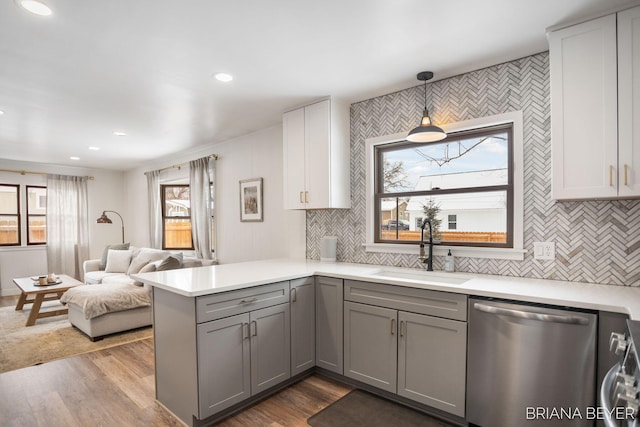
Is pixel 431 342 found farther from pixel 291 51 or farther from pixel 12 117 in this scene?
pixel 12 117

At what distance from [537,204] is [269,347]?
7.17ft

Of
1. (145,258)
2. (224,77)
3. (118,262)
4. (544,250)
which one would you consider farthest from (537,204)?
(118,262)

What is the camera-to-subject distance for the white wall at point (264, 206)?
4031 mm

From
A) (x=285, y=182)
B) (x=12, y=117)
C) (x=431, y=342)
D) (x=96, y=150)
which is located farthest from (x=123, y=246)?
(x=431, y=342)

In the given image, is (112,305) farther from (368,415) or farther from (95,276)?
(368,415)

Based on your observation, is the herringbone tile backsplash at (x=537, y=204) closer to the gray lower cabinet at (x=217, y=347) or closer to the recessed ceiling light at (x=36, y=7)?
the gray lower cabinet at (x=217, y=347)

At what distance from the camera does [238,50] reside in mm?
2271

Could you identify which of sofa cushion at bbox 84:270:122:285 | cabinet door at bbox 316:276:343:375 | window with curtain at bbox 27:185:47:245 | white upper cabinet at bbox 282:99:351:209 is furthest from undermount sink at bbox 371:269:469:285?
window with curtain at bbox 27:185:47:245

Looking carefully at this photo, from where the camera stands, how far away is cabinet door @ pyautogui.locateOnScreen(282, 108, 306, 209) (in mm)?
3375

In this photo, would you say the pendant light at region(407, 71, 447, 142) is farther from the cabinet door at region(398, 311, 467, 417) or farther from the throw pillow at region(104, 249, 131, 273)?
the throw pillow at region(104, 249, 131, 273)

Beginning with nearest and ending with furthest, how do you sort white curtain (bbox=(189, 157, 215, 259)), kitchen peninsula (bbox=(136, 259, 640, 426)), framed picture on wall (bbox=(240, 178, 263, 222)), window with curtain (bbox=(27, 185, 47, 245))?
kitchen peninsula (bbox=(136, 259, 640, 426)), framed picture on wall (bbox=(240, 178, 263, 222)), white curtain (bbox=(189, 157, 215, 259)), window with curtain (bbox=(27, 185, 47, 245))

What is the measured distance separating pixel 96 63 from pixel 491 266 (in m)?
3.29

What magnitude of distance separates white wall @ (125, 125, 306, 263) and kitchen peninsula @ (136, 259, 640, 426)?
1.20 meters

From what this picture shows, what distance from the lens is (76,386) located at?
271 centimetres
